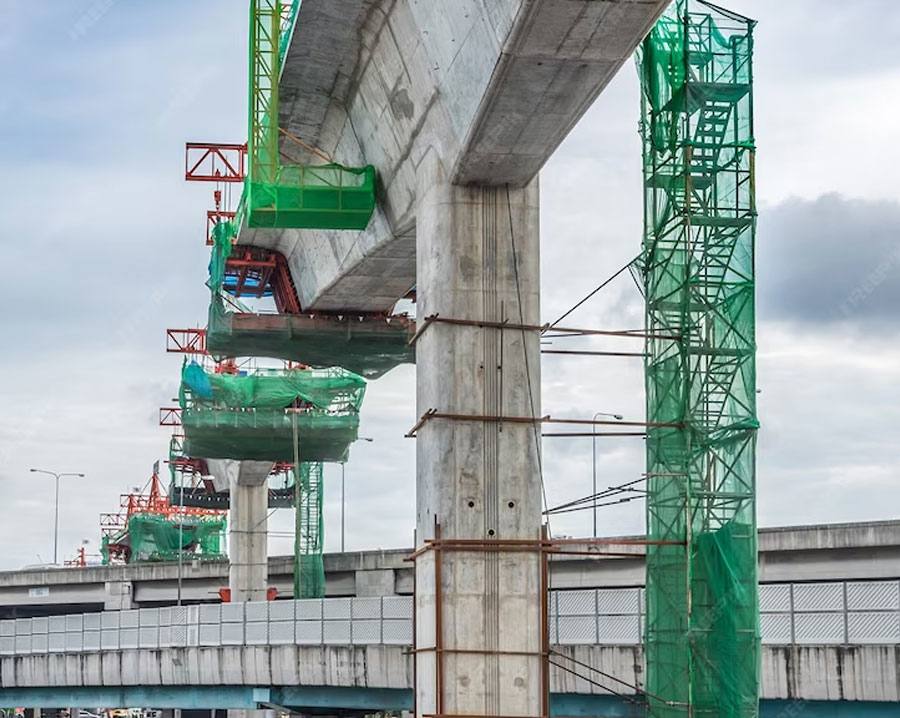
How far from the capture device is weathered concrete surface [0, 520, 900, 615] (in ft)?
161

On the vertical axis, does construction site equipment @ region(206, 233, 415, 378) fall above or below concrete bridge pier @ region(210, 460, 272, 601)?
above

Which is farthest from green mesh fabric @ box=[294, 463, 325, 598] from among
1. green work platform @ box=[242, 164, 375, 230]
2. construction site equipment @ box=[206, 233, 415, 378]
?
green work platform @ box=[242, 164, 375, 230]

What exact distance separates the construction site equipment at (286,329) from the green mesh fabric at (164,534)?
6344 cm

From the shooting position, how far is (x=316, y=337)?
4797cm

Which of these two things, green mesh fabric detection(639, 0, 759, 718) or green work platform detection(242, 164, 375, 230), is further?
green work platform detection(242, 164, 375, 230)

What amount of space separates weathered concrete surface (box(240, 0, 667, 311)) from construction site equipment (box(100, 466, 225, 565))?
72040 millimetres

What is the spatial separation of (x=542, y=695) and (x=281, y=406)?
38053 millimetres

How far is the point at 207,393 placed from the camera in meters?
63.2

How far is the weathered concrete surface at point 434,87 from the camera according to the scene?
23469mm

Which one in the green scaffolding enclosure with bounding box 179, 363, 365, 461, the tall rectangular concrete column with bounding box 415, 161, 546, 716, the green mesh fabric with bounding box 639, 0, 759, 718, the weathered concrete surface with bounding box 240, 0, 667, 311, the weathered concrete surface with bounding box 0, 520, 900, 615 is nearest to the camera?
the weathered concrete surface with bounding box 240, 0, 667, 311

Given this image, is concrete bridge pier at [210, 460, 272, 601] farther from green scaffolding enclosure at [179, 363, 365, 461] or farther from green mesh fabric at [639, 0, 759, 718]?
green mesh fabric at [639, 0, 759, 718]

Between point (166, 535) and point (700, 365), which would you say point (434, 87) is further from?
point (166, 535)

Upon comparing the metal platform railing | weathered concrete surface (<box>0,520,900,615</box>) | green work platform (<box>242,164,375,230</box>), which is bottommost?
the metal platform railing

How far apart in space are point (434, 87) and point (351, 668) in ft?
57.7
